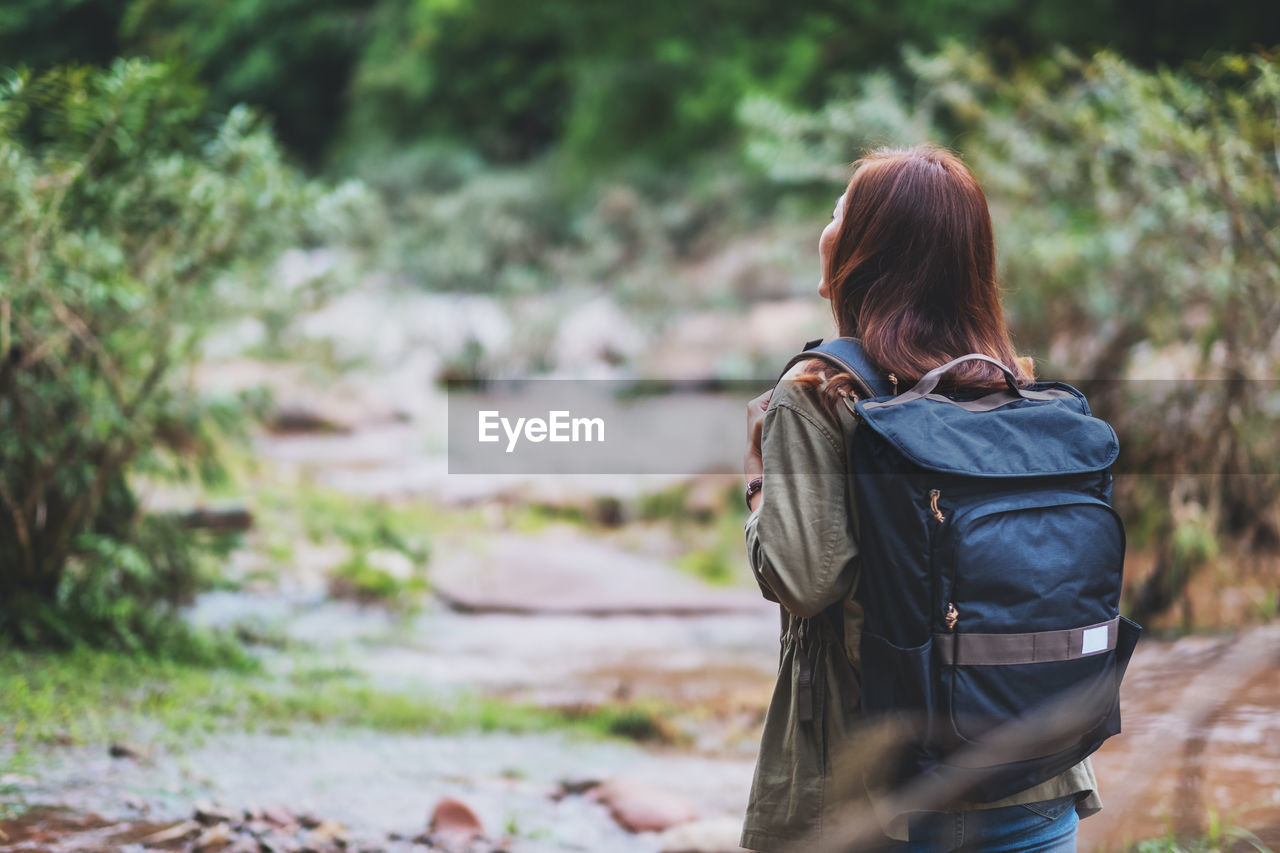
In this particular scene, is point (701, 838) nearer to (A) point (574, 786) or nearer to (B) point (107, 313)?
(A) point (574, 786)

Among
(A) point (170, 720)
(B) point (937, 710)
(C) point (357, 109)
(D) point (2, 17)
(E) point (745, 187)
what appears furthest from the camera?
(C) point (357, 109)

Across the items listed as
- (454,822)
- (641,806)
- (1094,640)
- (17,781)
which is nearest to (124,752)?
(17,781)

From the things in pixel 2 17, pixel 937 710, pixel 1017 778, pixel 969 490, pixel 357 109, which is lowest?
pixel 1017 778

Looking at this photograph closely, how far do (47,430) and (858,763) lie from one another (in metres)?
3.65

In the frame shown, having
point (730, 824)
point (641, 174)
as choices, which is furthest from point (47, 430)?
point (641, 174)

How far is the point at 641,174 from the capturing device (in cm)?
1666

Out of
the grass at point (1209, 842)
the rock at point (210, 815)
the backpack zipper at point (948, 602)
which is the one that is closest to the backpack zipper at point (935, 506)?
the backpack zipper at point (948, 602)

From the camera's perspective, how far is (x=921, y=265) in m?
1.62

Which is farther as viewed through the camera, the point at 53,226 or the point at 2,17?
the point at 2,17

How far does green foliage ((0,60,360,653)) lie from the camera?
3883 mm

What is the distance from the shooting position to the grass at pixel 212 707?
138 inches

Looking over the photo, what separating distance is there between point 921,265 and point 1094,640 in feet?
1.92

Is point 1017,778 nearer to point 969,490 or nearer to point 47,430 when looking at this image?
point 969,490

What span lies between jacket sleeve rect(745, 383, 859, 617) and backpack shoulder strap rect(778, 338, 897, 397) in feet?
0.23
